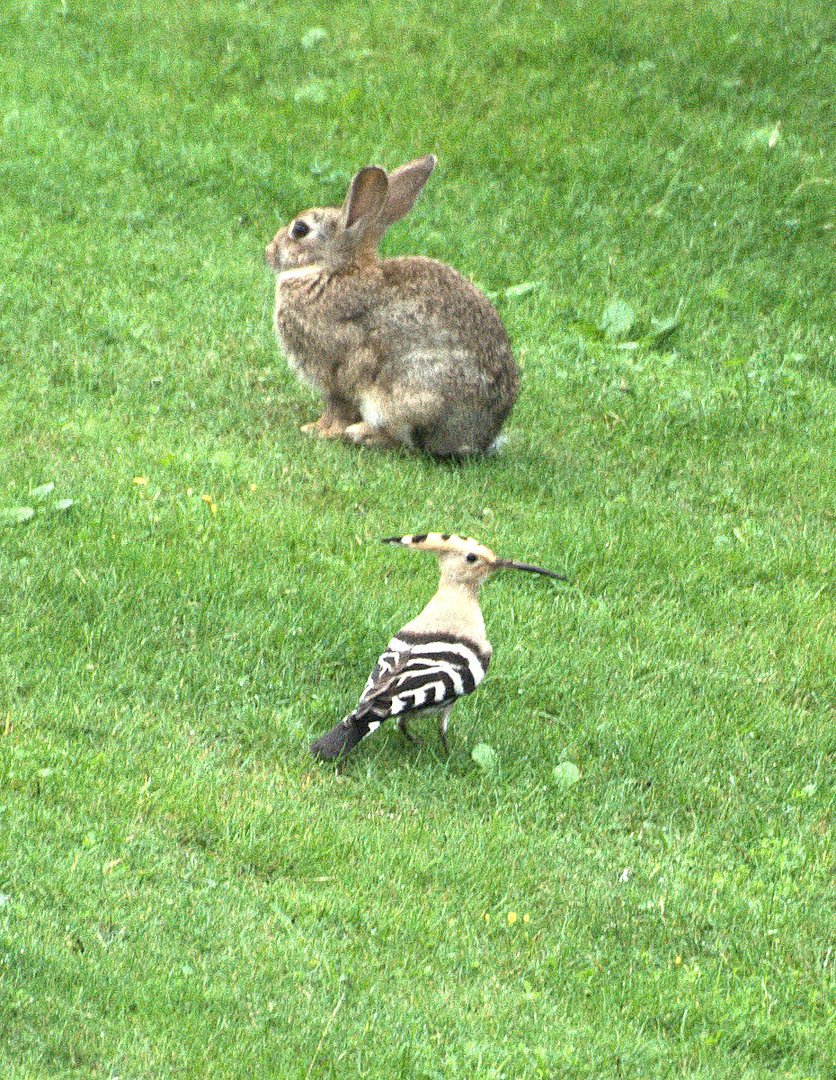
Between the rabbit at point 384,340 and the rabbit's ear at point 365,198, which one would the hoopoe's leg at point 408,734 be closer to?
the rabbit at point 384,340

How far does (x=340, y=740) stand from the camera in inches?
256

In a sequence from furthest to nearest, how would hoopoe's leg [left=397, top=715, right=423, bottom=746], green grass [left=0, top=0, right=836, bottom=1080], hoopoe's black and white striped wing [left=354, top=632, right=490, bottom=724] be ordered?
1. hoopoe's leg [left=397, top=715, right=423, bottom=746]
2. hoopoe's black and white striped wing [left=354, top=632, right=490, bottom=724]
3. green grass [left=0, top=0, right=836, bottom=1080]

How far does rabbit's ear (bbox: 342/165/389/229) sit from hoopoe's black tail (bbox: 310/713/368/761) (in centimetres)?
462

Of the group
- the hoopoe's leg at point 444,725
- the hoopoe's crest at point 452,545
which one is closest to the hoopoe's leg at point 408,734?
the hoopoe's leg at point 444,725

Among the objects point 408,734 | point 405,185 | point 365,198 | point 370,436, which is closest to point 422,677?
point 408,734

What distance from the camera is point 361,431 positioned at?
10086 millimetres

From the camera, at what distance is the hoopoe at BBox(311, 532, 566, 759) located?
6.37m

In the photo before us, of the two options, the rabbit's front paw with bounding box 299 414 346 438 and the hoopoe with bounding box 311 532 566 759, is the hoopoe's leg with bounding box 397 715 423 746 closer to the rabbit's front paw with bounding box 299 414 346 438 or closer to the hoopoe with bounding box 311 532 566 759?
the hoopoe with bounding box 311 532 566 759

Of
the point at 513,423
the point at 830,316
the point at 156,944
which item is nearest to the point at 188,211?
the point at 513,423

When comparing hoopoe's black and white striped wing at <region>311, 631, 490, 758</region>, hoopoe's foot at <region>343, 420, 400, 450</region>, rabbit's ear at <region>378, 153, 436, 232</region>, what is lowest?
hoopoe's foot at <region>343, 420, 400, 450</region>

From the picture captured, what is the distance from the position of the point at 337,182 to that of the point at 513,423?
4243 mm

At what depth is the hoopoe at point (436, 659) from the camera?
20.9ft

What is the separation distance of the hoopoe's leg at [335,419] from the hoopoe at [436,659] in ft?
10.8

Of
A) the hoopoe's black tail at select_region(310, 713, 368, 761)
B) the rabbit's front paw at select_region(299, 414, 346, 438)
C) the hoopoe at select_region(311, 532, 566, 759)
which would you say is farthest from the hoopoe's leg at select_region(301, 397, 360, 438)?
the hoopoe's black tail at select_region(310, 713, 368, 761)
